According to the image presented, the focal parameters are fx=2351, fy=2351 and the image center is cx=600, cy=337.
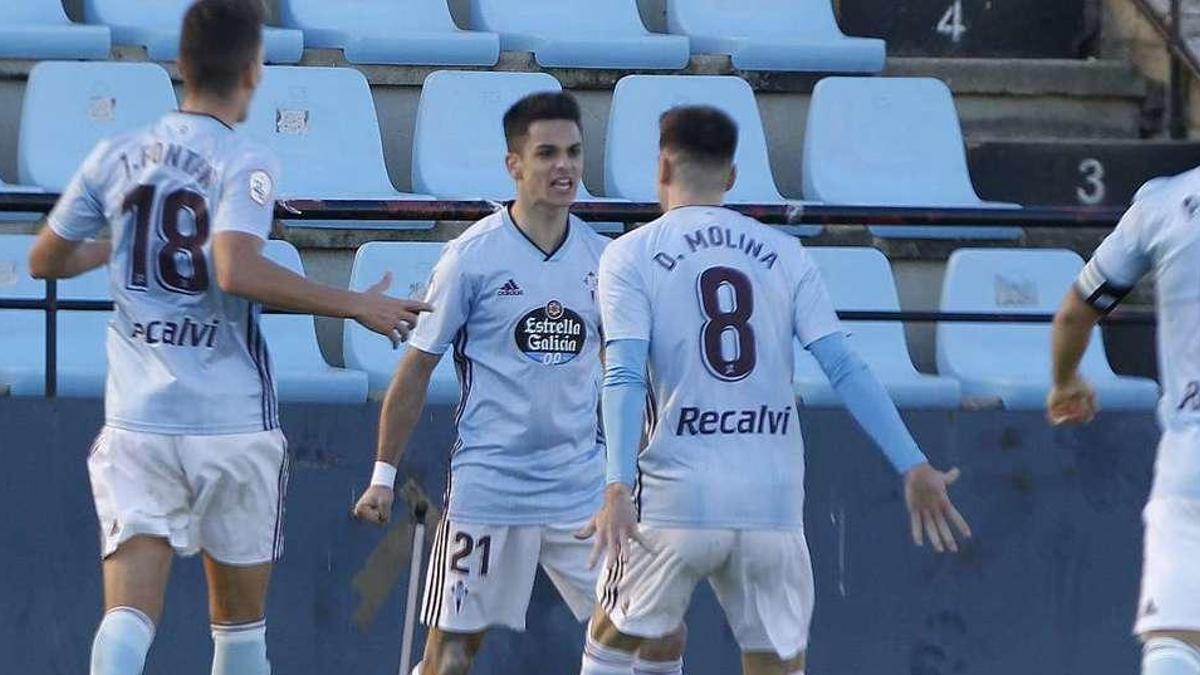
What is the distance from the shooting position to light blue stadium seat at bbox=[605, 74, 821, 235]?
29.8 feet

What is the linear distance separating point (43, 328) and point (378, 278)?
3.90ft

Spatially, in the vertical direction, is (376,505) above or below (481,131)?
below

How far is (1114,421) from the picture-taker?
314 inches

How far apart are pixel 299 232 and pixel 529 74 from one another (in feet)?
3.79

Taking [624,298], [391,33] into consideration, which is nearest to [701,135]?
[624,298]

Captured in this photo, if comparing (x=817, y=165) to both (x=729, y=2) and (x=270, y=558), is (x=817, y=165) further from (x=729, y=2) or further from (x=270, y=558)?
(x=270, y=558)

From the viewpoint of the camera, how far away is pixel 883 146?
9633mm

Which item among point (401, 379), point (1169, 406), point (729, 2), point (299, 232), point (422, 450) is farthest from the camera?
point (729, 2)

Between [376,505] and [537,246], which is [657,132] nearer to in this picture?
[537,246]

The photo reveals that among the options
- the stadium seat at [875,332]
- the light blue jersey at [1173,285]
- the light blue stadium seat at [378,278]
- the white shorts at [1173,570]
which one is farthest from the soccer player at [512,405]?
the stadium seat at [875,332]

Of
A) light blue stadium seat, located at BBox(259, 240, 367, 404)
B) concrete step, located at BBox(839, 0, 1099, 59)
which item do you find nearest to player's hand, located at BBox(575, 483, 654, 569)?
light blue stadium seat, located at BBox(259, 240, 367, 404)

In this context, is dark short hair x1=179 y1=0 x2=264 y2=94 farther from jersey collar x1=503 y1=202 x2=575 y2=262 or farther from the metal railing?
the metal railing

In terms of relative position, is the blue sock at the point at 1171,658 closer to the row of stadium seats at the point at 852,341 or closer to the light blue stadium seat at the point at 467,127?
the row of stadium seats at the point at 852,341

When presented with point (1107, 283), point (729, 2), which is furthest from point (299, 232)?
point (1107, 283)
